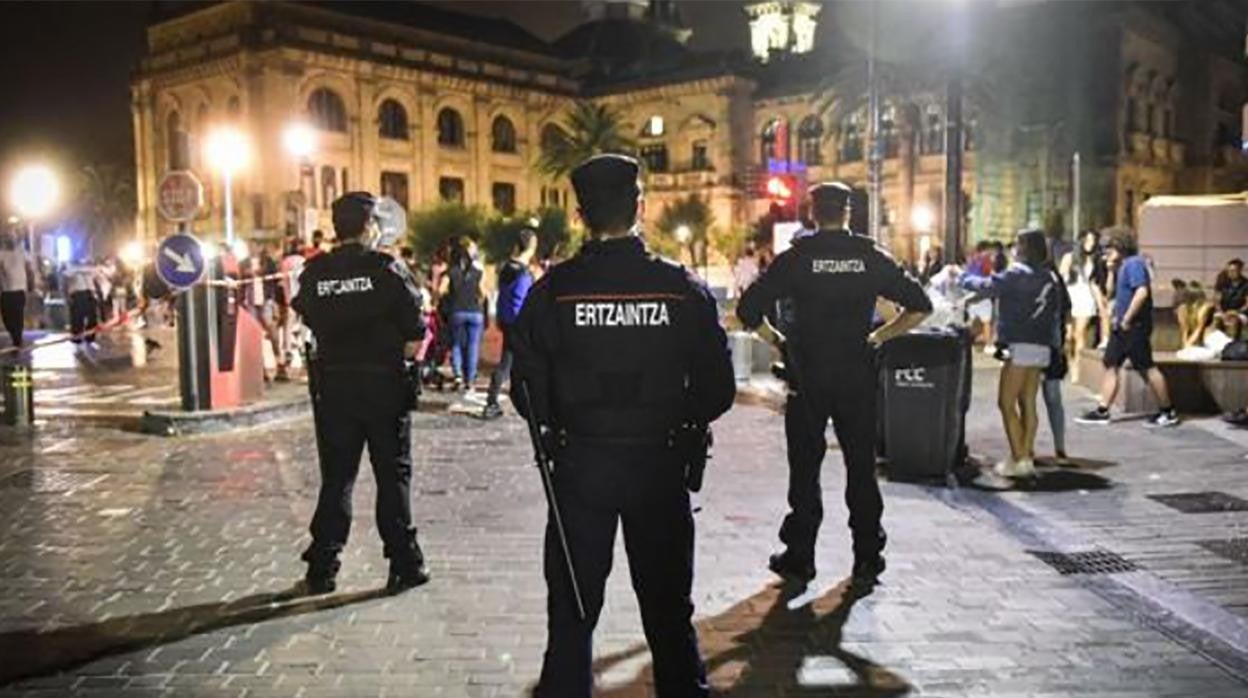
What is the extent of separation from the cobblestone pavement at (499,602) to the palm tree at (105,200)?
79.5 m

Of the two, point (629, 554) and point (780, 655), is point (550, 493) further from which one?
point (780, 655)

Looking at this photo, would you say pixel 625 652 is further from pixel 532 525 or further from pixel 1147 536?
pixel 1147 536

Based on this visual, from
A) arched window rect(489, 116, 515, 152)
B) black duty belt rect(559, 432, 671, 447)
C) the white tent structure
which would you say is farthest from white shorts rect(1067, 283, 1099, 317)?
arched window rect(489, 116, 515, 152)

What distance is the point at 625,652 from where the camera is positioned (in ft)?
17.0

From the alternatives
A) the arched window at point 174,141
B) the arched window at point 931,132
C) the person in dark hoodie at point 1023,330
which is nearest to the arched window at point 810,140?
the arched window at point 931,132

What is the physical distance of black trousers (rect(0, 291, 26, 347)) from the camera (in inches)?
773

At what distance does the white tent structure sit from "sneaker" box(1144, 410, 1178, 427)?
37.4 ft

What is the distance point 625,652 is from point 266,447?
6.43m

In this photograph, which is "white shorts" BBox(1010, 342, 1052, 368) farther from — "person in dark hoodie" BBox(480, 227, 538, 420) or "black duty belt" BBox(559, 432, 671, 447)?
"black duty belt" BBox(559, 432, 671, 447)

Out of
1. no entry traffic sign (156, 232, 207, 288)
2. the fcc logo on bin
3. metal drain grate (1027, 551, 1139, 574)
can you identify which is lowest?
metal drain grate (1027, 551, 1139, 574)

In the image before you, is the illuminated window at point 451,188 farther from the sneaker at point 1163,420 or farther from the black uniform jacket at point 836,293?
the black uniform jacket at point 836,293

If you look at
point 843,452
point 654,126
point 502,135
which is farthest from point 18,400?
point 502,135

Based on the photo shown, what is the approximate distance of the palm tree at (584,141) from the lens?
218 feet

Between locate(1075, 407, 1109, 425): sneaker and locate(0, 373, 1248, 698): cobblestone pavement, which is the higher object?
locate(1075, 407, 1109, 425): sneaker
